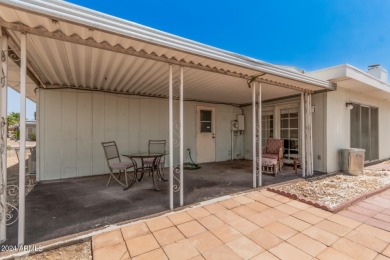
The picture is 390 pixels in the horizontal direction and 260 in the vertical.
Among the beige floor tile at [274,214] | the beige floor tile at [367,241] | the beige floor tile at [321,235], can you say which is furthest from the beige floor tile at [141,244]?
the beige floor tile at [367,241]

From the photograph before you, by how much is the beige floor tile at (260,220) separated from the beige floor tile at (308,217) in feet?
1.37

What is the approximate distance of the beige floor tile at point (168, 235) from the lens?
79.7 inches

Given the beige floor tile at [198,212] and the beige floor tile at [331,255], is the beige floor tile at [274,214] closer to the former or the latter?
the beige floor tile at [331,255]

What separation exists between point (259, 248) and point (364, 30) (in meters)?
8.71

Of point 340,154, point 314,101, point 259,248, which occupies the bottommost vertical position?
point 259,248

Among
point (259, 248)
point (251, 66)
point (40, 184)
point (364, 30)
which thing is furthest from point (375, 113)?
point (40, 184)

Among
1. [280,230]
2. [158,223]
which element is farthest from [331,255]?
[158,223]

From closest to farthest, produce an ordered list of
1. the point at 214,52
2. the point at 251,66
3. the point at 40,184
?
the point at 214,52 < the point at 251,66 < the point at 40,184

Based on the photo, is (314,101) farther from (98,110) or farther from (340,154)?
(98,110)

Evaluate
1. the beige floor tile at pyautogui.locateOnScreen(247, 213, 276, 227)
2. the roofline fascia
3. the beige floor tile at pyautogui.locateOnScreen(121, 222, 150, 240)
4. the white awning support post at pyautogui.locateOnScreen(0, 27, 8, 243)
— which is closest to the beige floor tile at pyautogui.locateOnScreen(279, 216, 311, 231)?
the beige floor tile at pyautogui.locateOnScreen(247, 213, 276, 227)

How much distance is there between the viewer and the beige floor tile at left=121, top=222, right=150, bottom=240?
2122 mm

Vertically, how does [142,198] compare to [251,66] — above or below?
below

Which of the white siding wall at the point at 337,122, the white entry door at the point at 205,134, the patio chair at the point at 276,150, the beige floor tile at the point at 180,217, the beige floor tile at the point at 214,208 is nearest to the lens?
the beige floor tile at the point at 180,217

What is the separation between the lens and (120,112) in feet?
17.4
